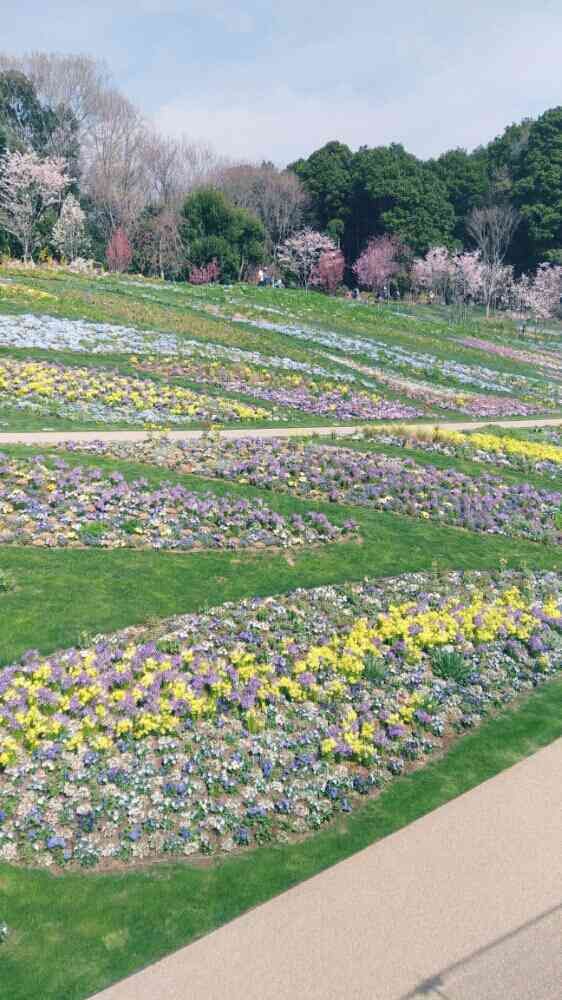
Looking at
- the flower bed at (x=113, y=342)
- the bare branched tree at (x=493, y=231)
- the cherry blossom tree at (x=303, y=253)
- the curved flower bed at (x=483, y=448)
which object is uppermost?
the bare branched tree at (x=493, y=231)

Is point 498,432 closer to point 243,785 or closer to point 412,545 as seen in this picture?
point 412,545

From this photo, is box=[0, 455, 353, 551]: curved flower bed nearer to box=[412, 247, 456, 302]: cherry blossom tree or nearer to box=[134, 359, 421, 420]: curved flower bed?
box=[134, 359, 421, 420]: curved flower bed

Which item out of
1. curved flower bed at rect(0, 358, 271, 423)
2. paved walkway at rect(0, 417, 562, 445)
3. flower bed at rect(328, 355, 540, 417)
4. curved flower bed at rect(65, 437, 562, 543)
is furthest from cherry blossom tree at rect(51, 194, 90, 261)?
curved flower bed at rect(65, 437, 562, 543)

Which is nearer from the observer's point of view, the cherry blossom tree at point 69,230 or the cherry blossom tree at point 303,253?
the cherry blossom tree at point 69,230

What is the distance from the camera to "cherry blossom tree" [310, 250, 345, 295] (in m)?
64.9

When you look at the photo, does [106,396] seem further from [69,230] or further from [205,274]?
[69,230]

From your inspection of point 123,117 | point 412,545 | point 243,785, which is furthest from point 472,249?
point 243,785

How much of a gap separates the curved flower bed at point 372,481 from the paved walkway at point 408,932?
8392 mm

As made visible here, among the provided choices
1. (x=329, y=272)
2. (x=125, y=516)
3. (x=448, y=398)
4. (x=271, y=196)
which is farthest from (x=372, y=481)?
(x=271, y=196)

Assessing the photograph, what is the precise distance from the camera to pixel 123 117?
7050 cm

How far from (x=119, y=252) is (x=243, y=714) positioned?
54.6 m

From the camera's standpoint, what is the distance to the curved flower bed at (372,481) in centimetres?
1436

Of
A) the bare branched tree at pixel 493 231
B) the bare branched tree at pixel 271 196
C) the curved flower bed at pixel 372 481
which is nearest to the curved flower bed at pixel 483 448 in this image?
the curved flower bed at pixel 372 481

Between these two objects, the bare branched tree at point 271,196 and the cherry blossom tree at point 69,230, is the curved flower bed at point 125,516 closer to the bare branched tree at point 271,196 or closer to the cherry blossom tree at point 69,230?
the cherry blossom tree at point 69,230
